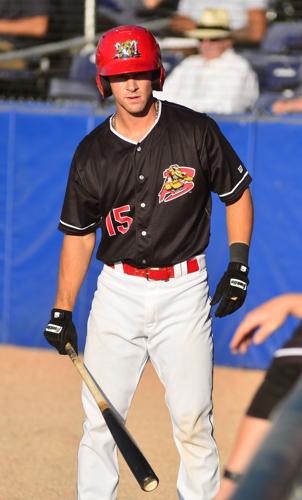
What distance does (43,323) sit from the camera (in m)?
8.98

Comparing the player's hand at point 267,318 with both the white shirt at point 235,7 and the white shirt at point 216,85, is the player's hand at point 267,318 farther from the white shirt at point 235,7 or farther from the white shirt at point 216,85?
the white shirt at point 235,7

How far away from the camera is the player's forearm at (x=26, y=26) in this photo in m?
11.0

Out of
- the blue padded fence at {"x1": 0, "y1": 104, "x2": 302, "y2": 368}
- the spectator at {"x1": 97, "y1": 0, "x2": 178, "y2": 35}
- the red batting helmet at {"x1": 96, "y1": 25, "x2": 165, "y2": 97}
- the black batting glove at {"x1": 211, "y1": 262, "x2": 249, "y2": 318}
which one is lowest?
the blue padded fence at {"x1": 0, "y1": 104, "x2": 302, "y2": 368}

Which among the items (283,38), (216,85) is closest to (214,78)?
(216,85)

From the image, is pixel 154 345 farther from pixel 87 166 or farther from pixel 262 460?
pixel 262 460

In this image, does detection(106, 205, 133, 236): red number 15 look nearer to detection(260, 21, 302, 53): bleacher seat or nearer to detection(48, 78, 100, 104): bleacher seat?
detection(48, 78, 100, 104): bleacher seat

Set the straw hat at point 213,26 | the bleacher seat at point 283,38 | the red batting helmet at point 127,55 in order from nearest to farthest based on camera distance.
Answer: the red batting helmet at point 127,55 → the straw hat at point 213,26 → the bleacher seat at point 283,38

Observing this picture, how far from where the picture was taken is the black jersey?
4.64 m

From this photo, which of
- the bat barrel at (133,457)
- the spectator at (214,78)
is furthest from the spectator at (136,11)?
the bat barrel at (133,457)

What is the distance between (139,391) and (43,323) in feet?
5.06

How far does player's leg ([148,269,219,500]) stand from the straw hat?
5123mm

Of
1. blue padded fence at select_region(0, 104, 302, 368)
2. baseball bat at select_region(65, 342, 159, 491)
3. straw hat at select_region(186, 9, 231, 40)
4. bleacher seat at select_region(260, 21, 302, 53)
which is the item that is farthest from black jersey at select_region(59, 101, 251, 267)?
bleacher seat at select_region(260, 21, 302, 53)

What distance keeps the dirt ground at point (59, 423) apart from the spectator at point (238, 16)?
3275 mm

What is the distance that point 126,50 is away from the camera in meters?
4.55
